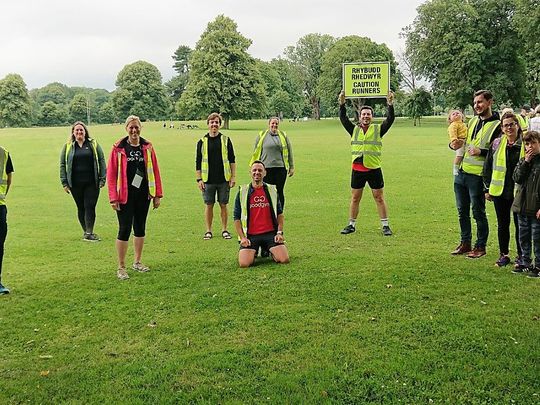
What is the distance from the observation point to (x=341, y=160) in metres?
24.3

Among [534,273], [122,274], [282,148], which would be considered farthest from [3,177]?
[534,273]

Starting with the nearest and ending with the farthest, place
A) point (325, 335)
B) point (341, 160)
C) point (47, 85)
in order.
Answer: point (325, 335) < point (341, 160) < point (47, 85)

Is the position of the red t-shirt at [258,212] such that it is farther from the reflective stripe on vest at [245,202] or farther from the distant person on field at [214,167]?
the distant person on field at [214,167]

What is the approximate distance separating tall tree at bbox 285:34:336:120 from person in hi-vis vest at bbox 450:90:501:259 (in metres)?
84.5

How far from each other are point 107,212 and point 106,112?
10649 cm

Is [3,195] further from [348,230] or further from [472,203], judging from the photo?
[472,203]

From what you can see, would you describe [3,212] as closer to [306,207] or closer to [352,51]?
[306,207]

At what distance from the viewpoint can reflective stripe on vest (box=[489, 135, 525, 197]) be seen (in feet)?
23.5

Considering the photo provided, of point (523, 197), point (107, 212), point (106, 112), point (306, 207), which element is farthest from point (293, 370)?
point (106, 112)

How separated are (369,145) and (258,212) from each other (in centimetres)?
265

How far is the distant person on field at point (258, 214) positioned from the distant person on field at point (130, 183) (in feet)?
4.16

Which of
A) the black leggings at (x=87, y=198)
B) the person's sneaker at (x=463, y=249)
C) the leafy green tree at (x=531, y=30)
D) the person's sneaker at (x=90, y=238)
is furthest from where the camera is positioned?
the leafy green tree at (x=531, y=30)

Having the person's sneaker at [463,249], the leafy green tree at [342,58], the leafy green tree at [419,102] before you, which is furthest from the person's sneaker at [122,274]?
the leafy green tree at [342,58]

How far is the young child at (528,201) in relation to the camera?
6.66 meters
